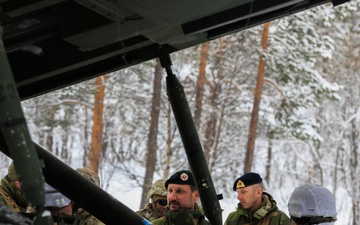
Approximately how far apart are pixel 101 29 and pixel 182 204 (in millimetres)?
2373

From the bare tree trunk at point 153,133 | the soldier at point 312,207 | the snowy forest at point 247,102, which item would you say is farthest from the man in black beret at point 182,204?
→ the bare tree trunk at point 153,133

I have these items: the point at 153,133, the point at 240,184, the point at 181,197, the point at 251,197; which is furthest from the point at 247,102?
the point at 181,197

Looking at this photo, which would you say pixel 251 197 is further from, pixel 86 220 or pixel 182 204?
pixel 86 220

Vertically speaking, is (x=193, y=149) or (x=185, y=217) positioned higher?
(x=193, y=149)

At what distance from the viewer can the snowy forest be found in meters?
21.7

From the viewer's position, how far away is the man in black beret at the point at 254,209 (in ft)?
20.1

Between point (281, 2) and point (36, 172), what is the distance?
167 centimetres

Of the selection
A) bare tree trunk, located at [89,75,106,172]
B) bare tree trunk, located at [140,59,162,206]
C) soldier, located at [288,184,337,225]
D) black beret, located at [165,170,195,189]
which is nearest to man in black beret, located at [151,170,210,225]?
black beret, located at [165,170,195,189]

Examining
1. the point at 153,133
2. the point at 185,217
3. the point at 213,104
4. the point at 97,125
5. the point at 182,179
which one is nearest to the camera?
the point at 185,217

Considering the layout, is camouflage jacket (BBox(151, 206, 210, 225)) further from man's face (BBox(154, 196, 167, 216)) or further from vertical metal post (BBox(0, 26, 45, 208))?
vertical metal post (BBox(0, 26, 45, 208))

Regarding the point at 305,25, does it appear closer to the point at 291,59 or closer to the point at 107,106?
the point at 291,59

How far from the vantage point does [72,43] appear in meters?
3.79

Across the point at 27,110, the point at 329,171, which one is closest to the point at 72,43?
the point at 27,110

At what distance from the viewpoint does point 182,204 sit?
18.8 ft
